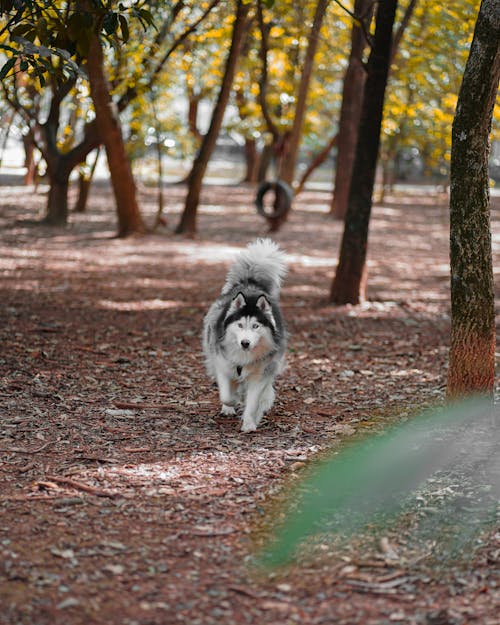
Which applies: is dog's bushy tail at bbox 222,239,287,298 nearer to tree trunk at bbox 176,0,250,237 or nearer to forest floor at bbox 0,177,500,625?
forest floor at bbox 0,177,500,625

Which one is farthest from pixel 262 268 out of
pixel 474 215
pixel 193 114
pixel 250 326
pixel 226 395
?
pixel 193 114

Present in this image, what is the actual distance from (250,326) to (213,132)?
12.5 meters

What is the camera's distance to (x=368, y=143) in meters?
10.5

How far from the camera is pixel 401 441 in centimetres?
635

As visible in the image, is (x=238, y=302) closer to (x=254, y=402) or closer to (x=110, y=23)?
(x=254, y=402)

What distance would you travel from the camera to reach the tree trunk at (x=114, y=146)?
49.7 feet

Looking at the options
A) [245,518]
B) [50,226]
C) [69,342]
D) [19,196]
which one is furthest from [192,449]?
[19,196]

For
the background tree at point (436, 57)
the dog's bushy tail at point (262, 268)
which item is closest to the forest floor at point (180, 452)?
the dog's bushy tail at point (262, 268)

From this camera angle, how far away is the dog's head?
6301mm

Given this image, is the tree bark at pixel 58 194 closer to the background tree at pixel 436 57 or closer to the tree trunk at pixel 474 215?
the background tree at pixel 436 57

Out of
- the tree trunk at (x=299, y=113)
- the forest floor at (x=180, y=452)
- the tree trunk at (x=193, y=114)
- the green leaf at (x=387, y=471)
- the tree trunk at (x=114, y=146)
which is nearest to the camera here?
the forest floor at (x=180, y=452)

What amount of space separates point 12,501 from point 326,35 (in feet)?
64.6

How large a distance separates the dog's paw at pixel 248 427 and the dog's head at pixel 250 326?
18.7 inches

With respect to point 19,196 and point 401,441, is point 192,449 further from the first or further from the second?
point 19,196
